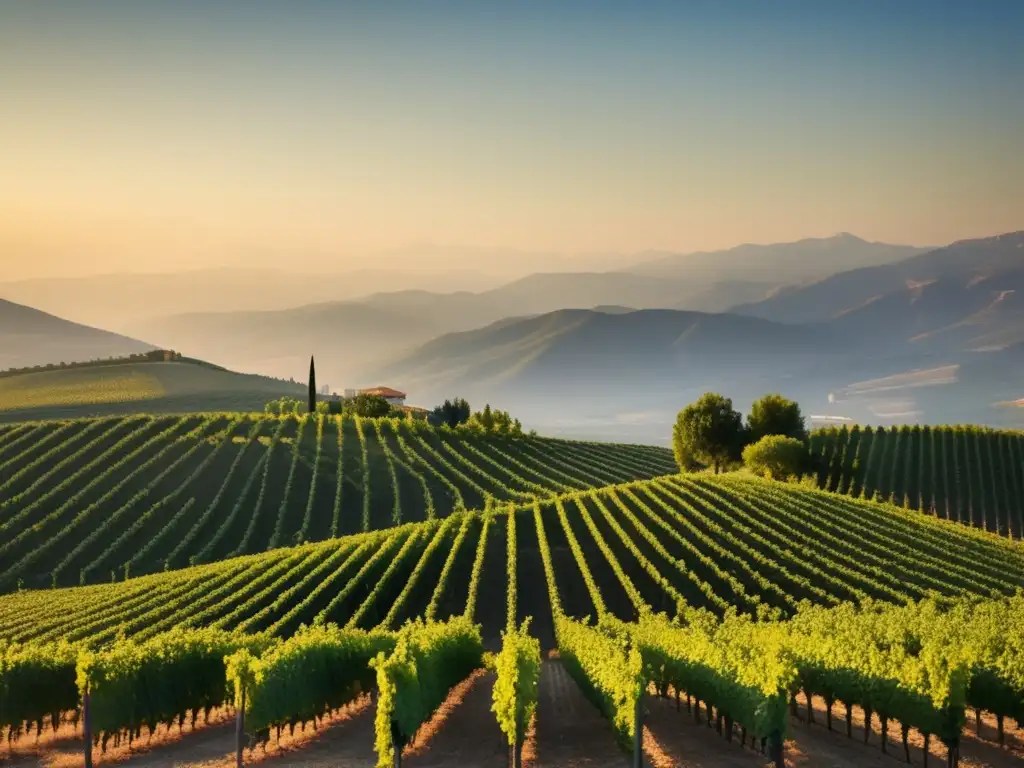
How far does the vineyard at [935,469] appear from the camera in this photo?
82750 mm

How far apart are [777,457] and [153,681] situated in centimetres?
6670

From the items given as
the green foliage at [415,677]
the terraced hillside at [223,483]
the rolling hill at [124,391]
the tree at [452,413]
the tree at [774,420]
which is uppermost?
the rolling hill at [124,391]

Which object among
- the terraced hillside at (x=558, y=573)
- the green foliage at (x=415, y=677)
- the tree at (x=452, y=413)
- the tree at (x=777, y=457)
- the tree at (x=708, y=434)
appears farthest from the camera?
the tree at (x=452, y=413)

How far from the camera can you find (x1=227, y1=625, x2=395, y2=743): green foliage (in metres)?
27.9

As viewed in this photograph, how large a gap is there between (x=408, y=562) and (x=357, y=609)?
5559 millimetres

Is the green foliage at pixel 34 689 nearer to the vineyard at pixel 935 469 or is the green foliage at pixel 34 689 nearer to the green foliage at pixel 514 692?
the green foliage at pixel 514 692

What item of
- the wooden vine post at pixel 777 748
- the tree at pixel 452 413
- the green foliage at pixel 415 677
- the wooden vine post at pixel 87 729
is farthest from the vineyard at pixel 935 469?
the wooden vine post at pixel 87 729

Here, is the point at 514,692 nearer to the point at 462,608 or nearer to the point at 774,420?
the point at 462,608

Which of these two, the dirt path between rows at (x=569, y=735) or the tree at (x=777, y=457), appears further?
the tree at (x=777, y=457)

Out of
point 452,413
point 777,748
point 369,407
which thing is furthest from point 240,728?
point 452,413

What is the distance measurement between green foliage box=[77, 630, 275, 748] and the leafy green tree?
3005 inches

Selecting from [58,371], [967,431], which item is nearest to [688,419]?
[967,431]

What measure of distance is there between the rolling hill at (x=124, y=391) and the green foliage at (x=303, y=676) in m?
88.1

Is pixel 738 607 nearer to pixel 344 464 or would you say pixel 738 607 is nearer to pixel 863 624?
pixel 863 624
